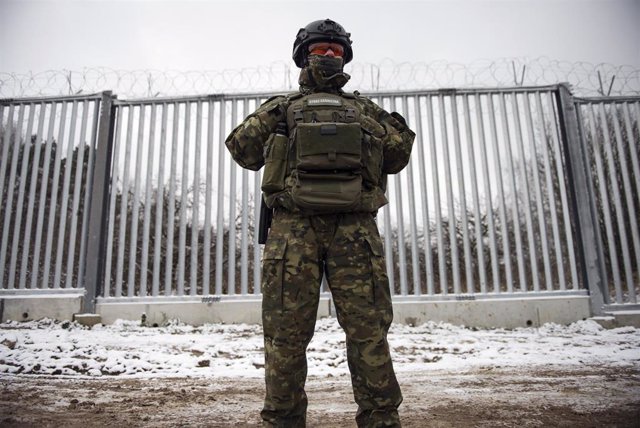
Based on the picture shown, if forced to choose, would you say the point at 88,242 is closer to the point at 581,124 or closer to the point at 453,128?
the point at 453,128

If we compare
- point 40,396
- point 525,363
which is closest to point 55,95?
point 40,396

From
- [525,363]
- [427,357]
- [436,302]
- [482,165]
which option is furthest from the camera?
[482,165]

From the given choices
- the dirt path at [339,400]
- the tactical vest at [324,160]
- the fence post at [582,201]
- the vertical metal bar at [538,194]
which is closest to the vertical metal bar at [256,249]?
the dirt path at [339,400]

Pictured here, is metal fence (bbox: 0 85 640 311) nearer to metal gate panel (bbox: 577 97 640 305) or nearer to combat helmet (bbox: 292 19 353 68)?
metal gate panel (bbox: 577 97 640 305)

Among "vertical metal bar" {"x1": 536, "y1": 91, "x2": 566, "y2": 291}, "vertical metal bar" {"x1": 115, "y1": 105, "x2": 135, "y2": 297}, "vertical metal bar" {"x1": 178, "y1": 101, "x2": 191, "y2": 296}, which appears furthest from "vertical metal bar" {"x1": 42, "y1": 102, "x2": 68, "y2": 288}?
"vertical metal bar" {"x1": 536, "y1": 91, "x2": 566, "y2": 291}

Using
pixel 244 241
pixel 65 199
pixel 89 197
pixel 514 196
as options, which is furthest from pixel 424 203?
pixel 65 199

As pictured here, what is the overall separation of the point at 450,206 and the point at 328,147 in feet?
13.1

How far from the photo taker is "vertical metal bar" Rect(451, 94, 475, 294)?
5.23 meters

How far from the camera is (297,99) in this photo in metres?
2.15

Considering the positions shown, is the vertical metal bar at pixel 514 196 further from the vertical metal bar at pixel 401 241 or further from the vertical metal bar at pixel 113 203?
the vertical metal bar at pixel 113 203

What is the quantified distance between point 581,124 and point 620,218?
1.41m

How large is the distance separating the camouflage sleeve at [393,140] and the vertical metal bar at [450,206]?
340 cm

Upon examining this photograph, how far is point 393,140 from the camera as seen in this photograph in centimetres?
218

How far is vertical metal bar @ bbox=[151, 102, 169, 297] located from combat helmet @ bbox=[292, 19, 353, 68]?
12.8 ft
